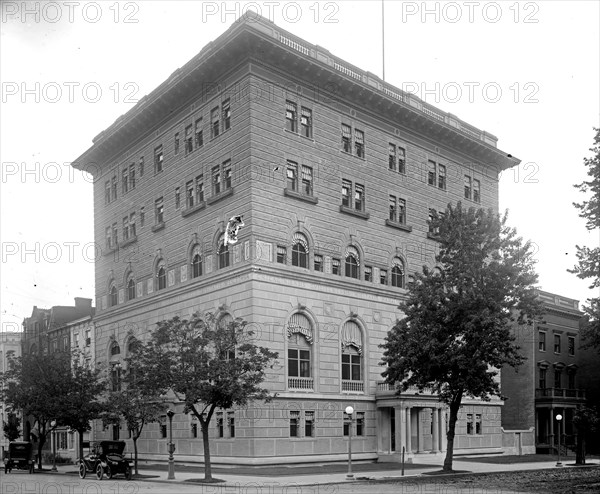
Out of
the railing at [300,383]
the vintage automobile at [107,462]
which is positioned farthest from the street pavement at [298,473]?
the railing at [300,383]

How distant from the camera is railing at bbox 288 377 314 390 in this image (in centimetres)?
4625

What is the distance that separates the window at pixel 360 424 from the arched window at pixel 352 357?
1601 millimetres

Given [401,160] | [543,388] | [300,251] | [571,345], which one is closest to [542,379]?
[543,388]

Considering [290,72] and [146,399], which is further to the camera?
[290,72]

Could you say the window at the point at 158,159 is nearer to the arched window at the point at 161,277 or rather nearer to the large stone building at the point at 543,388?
the arched window at the point at 161,277

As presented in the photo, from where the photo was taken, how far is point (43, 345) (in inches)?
3113

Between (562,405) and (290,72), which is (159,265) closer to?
(290,72)

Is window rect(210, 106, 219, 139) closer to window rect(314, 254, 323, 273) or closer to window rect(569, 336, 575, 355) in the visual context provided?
window rect(314, 254, 323, 273)

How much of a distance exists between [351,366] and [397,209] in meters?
12.3

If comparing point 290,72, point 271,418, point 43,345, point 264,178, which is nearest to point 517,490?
point 271,418

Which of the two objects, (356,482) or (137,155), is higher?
(137,155)

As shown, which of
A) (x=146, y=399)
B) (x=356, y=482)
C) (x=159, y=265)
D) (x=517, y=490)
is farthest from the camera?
(x=159, y=265)

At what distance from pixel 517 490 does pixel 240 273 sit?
2174cm

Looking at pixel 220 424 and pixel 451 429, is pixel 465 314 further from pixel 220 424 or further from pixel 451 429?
pixel 220 424
